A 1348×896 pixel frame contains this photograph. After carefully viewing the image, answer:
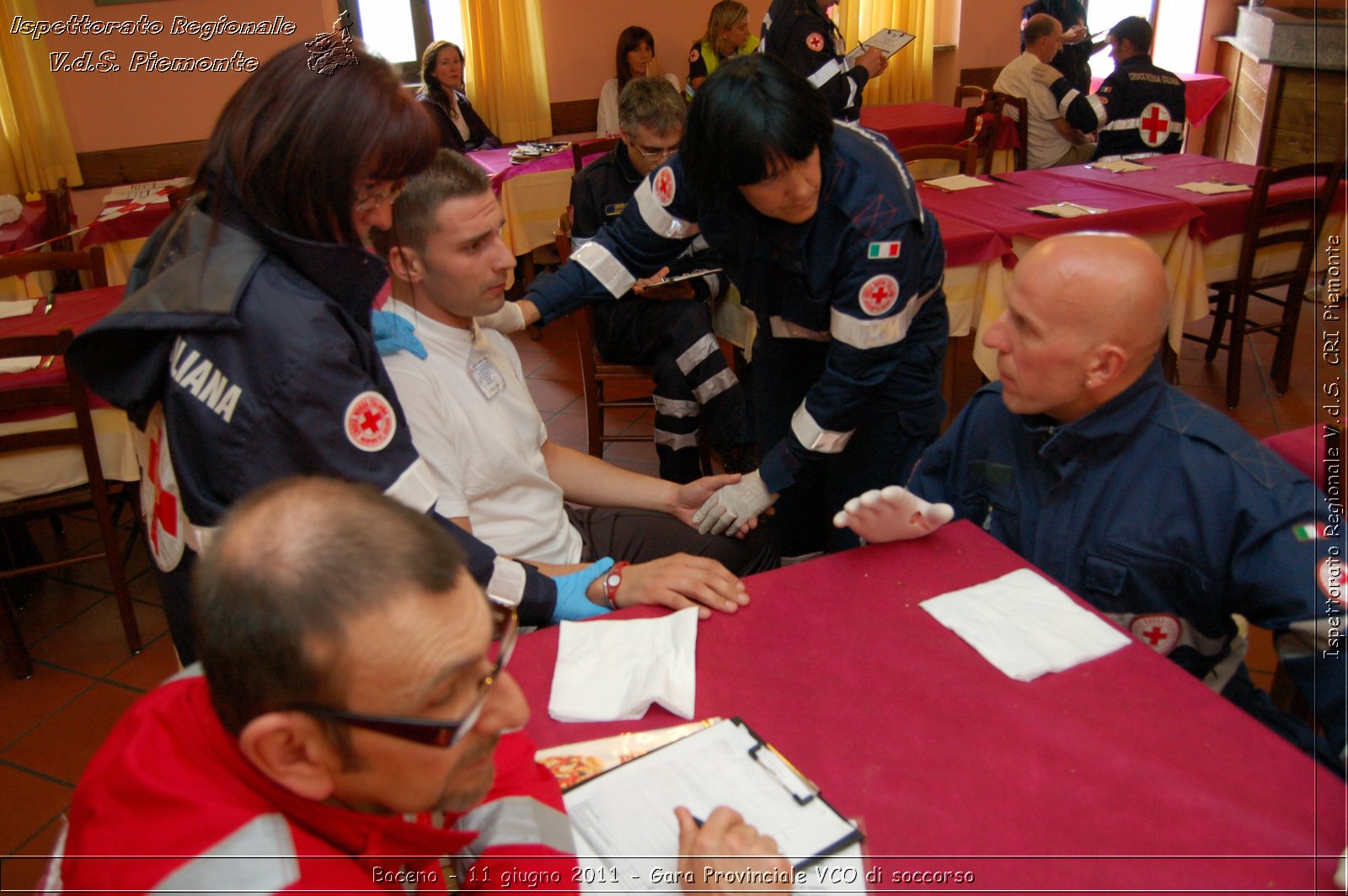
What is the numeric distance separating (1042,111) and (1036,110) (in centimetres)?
3

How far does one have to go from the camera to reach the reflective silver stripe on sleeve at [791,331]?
2.26 meters

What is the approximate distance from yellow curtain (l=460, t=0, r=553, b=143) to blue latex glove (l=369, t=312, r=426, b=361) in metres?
5.55

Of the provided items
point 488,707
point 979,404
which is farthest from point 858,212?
point 488,707

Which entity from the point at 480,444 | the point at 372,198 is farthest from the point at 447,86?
the point at 372,198

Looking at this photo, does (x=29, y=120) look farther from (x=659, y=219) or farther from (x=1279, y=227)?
(x=1279, y=227)

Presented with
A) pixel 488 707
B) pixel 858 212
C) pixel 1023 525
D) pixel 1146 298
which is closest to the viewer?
pixel 488 707

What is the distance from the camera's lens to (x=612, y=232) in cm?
240

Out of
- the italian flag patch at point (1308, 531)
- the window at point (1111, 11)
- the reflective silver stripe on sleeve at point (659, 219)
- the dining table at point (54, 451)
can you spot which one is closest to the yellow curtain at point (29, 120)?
the dining table at point (54, 451)

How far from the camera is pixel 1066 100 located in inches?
213

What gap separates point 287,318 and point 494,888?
29.3 inches

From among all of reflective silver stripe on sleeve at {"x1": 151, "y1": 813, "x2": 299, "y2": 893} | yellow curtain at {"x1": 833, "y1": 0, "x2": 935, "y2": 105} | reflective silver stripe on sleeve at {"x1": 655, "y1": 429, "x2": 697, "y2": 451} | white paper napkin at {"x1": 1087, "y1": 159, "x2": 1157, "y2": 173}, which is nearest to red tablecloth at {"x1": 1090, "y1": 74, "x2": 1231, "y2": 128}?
yellow curtain at {"x1": 833, "y1": 0, "x2": 935, "y2": 105}

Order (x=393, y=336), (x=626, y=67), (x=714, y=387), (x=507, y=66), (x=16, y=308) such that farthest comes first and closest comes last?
1. (x=626, y=67)
2. (x=507, y=66)
3. (x=714, y=387)
4. (x=16, y=308)
5. (x=393, y=336)

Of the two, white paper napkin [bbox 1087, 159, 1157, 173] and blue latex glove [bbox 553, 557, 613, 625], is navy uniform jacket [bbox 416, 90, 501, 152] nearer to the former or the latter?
white paper napkin [bbox 1087, 159, 1157, 173]

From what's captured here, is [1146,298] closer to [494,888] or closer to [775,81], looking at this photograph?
[775,81]
